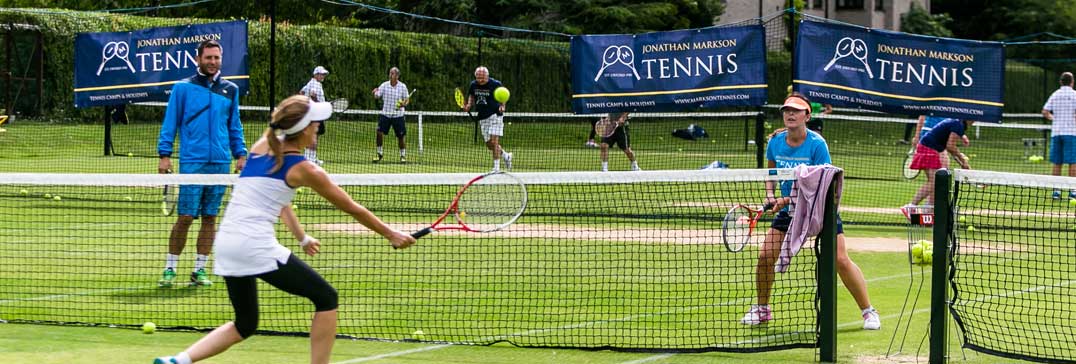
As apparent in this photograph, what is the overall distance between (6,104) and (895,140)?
79.3 feet

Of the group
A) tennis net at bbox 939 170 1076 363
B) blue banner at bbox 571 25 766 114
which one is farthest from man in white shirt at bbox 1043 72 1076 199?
tennis net at bbox 939 170 1076 363

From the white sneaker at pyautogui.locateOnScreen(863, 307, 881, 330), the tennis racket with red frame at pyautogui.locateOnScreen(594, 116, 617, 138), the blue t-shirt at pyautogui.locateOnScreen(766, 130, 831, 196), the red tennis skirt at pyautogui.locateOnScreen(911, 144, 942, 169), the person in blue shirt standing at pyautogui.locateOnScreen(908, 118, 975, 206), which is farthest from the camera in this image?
the tennis racket with red frame at pyautogui.locateOnScreen(594, 116, 617, 138)

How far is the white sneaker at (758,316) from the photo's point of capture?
342 inches

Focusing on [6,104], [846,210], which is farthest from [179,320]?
[6,104]

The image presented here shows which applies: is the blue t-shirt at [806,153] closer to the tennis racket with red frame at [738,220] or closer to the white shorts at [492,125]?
the tennis racket with red frame at [738,220]

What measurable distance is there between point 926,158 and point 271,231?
11.4 meters

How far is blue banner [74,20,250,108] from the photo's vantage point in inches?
653

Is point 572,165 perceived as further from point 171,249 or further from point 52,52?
point 171,249

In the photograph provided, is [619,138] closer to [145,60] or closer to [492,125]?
[492,125]

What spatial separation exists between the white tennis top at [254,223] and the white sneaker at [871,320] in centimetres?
402

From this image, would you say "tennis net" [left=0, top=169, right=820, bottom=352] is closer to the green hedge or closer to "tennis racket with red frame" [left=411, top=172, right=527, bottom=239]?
"tennis racket with red frame" [left=411, top=172, right=527, bottom=239]

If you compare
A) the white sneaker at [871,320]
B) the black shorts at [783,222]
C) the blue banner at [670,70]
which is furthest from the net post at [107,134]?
the white sneaker at [871,320]

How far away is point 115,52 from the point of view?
18.0 meters

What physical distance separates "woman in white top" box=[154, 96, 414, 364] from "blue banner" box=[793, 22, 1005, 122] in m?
9.96
